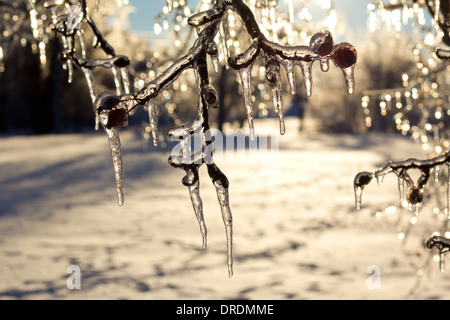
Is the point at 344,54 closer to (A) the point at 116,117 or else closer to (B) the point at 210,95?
(B) the point at 210,95

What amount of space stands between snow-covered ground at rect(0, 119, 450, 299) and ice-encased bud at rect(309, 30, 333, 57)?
12.3ft

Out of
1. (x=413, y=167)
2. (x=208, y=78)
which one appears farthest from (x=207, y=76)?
(x=413, y=167)

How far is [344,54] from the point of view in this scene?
1.61 m

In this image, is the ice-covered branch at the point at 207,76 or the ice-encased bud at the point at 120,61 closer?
the ice-covered branch at the point at 207,76

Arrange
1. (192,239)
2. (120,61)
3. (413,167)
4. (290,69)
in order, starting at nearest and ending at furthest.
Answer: (290,69), (120,61), (413,167), (192,239)

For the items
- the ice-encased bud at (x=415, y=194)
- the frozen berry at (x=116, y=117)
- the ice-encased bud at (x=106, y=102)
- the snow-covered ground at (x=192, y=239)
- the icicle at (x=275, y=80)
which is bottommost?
the snow-covered ground at (x=192, y=239)

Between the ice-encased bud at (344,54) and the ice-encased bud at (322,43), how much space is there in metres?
0.03

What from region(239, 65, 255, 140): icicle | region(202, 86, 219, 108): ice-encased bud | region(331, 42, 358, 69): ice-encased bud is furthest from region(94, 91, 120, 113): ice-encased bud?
region(331, 42, 358, 69): ice-encased bud

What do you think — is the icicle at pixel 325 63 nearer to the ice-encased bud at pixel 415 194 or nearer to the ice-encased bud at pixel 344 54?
the ice-encased bud at pixel 344 54

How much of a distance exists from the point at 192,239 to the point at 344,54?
20.0 feet

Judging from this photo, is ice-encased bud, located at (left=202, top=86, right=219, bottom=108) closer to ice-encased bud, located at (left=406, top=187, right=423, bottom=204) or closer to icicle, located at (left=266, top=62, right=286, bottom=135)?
icicle, located at (left=266, top=62, right=286, bottom=135)

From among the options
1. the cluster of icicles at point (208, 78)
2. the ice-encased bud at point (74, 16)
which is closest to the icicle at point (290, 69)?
the cluster of icicles at point (208, 78)

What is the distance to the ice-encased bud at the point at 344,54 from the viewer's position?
161 cm

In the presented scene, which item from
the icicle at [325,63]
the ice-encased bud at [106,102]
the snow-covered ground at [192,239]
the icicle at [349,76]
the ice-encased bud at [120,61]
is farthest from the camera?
the snow-covered ground at [192,239]
